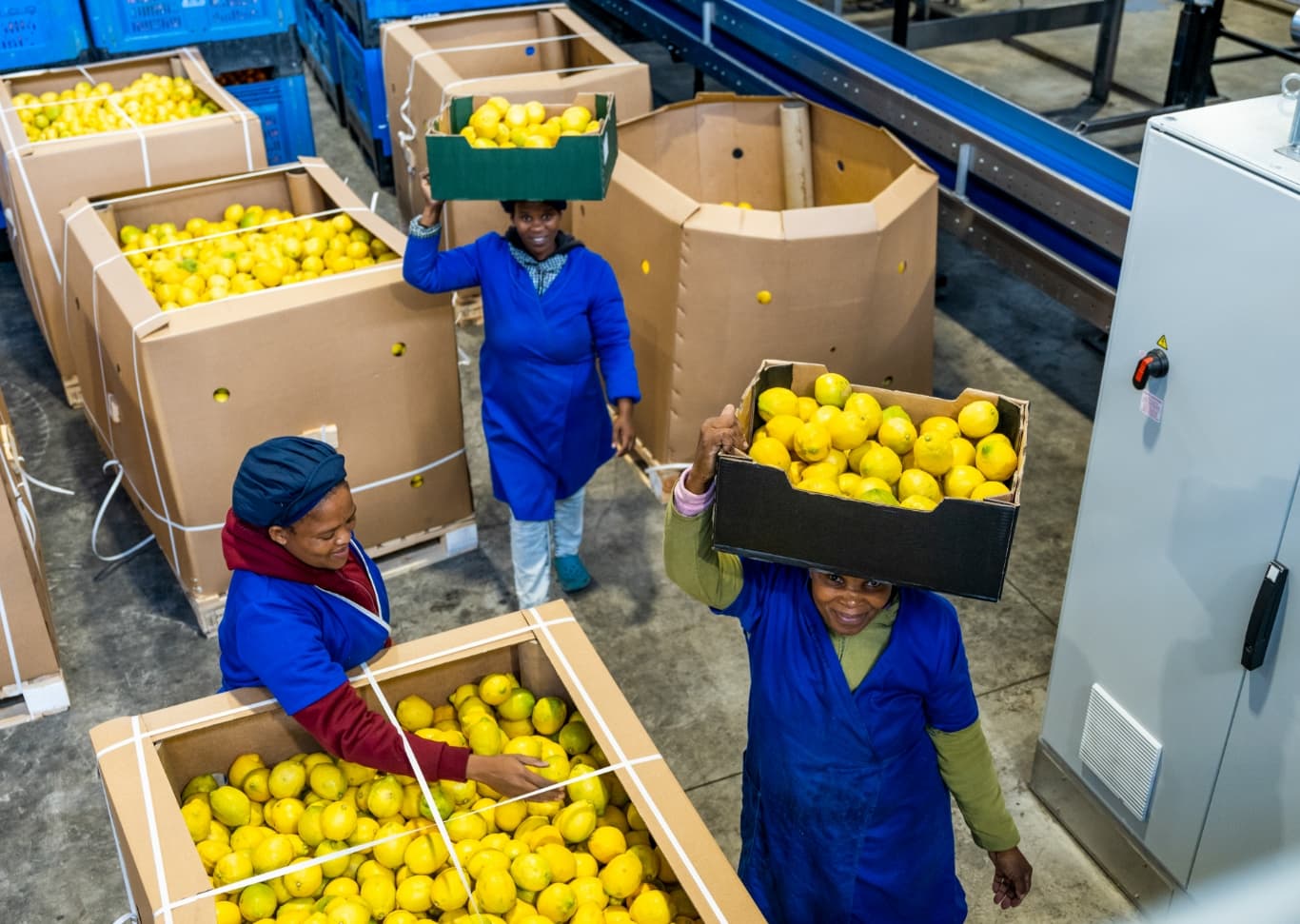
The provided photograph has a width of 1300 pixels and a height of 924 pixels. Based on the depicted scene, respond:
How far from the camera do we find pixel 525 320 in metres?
3.82

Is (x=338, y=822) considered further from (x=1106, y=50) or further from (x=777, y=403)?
(x=1106, y=50)

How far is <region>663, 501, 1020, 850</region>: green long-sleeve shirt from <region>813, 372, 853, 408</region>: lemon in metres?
0.33

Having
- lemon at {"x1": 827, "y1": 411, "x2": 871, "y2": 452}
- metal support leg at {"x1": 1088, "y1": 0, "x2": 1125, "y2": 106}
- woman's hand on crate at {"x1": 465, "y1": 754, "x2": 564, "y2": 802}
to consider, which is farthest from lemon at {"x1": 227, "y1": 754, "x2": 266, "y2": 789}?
metal support leg at {"x1": 1088, "y1": 0, "x2": 1125, "y2": 106}

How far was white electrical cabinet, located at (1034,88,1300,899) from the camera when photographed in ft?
8.42

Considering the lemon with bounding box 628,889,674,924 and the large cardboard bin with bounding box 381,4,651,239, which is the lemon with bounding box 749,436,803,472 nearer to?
the lemon with bounding box 628,889,674,924

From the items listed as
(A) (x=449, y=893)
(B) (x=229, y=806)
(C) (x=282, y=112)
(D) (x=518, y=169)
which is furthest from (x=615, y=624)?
(C) (x=282, y=112)

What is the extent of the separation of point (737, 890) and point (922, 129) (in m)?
3.64

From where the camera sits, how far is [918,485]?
222 cm

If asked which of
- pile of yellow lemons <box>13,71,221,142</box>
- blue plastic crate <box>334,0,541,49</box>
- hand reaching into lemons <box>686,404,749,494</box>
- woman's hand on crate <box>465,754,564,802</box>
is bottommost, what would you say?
woman's hand on crate <box>465,754,564,802</box>

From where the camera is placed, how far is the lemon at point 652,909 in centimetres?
222

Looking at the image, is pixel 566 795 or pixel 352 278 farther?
pixel 352 278

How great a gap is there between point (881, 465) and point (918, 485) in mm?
76

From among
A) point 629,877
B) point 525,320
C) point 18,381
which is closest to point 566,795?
point 629,877

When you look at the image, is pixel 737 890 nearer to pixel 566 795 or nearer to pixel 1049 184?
pixel 566 795
